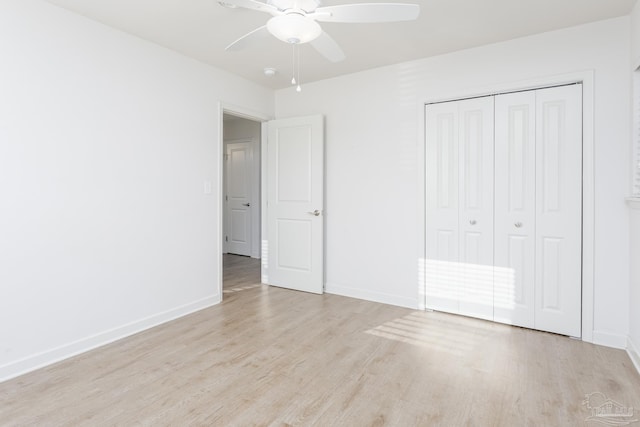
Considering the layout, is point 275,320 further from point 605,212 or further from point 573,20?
point 573,20

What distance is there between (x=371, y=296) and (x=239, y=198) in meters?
3.68

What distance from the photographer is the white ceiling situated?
247cm

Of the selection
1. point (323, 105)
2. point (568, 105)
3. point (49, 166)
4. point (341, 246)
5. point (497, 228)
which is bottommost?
point (341, 246)

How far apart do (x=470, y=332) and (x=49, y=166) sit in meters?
3.39

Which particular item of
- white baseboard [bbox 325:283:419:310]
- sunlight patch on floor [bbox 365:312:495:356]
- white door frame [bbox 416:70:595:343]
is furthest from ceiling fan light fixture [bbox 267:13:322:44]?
white baseboard [bbox 325:283:419:310]

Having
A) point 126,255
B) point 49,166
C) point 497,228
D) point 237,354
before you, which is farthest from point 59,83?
point 497,228

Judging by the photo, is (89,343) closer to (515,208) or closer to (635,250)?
(515,208)

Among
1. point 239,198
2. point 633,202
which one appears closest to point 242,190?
point 239,198

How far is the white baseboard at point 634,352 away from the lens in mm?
2334

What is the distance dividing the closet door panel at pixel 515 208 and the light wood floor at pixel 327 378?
218mm

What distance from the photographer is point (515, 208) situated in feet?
9.93

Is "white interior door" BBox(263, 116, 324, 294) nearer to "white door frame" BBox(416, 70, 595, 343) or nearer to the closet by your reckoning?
the closet

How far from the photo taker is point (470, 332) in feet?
9.66

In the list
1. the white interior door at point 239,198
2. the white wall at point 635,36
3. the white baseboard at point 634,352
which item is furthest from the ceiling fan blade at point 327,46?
the white interior door at point 239,198
